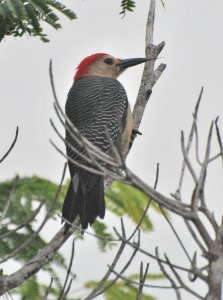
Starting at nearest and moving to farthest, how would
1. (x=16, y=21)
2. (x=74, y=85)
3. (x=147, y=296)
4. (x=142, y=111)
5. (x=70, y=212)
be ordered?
(x=16, y=21) < (x=70, y=212) < (x=142, y=111) < (x=147, y=296) < (x=74, y=85)

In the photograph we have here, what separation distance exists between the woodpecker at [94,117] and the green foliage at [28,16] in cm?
94

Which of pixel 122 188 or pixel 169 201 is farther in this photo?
pixel 122 188

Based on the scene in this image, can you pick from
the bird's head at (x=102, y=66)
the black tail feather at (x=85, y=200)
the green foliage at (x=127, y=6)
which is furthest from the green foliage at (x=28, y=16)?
the bird's head at (x=102, y=66)

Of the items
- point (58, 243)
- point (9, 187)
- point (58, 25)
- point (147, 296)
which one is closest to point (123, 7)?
point (58, 25)

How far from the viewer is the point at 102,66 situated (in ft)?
33.2

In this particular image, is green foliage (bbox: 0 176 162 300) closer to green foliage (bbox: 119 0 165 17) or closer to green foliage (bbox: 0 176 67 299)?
green foliage (bbox: 0 176 67 299)

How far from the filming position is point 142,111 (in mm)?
8125

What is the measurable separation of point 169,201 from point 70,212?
128 inches

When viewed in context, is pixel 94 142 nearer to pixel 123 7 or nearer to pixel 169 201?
pixel 123 7

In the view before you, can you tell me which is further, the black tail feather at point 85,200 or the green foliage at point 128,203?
the green foliage at point 128,203

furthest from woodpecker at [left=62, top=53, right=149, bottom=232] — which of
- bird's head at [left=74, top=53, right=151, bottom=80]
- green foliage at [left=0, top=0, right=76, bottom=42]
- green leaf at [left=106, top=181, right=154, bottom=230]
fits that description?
green foliage at [left=0, top=0, right=76, bottom=42]

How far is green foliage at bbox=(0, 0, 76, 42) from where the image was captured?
589cm

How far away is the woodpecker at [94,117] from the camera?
295 inches

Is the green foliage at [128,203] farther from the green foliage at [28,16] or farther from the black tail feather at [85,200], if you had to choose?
the green foliage at [28,16]
